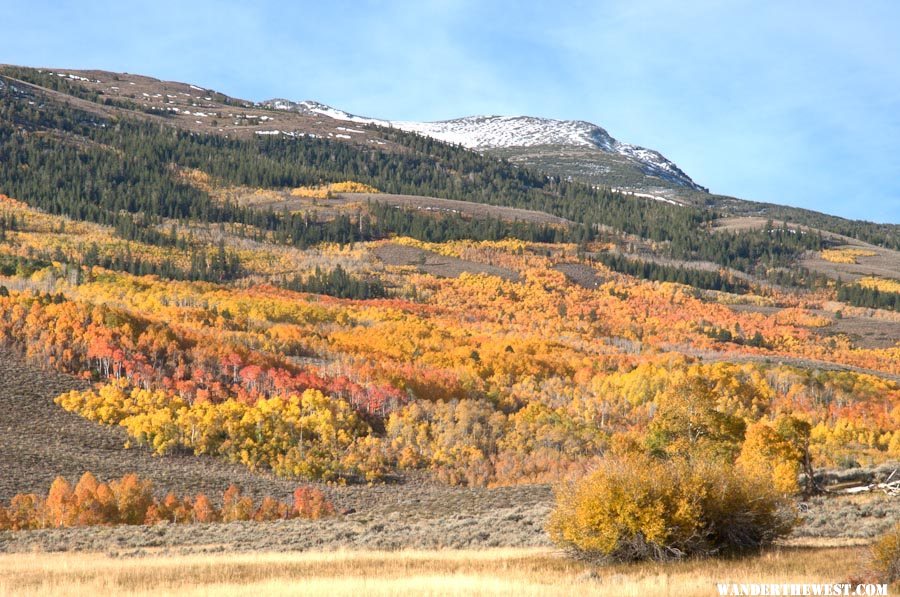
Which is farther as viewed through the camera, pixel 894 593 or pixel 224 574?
pixel 224 574

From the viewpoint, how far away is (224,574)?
26.8 metres

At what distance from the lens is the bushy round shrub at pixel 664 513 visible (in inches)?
967

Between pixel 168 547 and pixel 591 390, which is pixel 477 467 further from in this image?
pixel 168 547

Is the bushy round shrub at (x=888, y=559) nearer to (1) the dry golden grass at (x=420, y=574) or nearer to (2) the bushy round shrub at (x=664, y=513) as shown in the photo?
(1) the dry golden grass at (x=420, y=574)

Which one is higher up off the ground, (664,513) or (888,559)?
(888,559)

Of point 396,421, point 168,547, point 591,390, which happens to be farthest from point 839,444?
point 168,547

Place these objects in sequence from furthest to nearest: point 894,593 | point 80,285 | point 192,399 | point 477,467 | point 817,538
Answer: point 80,285
point 192,399
point 477,467
point 817,538
point 894,593

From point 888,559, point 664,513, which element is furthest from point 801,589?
point 664,513

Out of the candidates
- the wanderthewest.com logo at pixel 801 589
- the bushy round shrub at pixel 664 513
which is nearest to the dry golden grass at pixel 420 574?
the wanderthewest.com logo at pixel 801 589

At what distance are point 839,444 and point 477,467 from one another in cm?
4409

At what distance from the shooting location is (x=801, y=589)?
62.7 feet

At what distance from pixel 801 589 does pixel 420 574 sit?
10412 millimetres

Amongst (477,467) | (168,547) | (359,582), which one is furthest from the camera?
(477,467)

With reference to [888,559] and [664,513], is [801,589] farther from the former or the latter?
[664,513]
